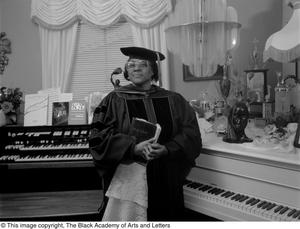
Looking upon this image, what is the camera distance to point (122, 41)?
2.21 metres

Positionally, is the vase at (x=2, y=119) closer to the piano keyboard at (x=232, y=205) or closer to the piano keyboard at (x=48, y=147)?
the piano keyboard at (x=48, y=147)

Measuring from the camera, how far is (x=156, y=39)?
6.80 ft

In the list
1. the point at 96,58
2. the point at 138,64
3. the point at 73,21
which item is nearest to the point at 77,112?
the point at 96,58

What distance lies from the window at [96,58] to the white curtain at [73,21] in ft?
0.21

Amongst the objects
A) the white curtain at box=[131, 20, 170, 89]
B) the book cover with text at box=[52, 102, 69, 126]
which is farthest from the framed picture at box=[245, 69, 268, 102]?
the book cover with text at box=[52, 102, 69, 126]

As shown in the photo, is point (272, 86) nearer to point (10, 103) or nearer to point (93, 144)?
point (93, 144)

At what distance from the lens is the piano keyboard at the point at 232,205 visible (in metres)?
1.00

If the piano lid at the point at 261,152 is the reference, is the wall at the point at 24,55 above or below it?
above

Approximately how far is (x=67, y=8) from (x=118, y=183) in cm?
Result: 161

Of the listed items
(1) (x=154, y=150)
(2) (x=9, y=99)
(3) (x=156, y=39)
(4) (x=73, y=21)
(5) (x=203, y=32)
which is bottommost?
(1) (x=154, y=150)

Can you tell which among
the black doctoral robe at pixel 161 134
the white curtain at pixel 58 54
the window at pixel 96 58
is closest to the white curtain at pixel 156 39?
the window at pixel 96 58

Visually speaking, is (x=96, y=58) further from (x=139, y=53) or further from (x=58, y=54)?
(x=139, y=53)

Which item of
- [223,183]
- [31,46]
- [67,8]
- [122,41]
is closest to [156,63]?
[223,183]

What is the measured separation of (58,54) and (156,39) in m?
0.81
